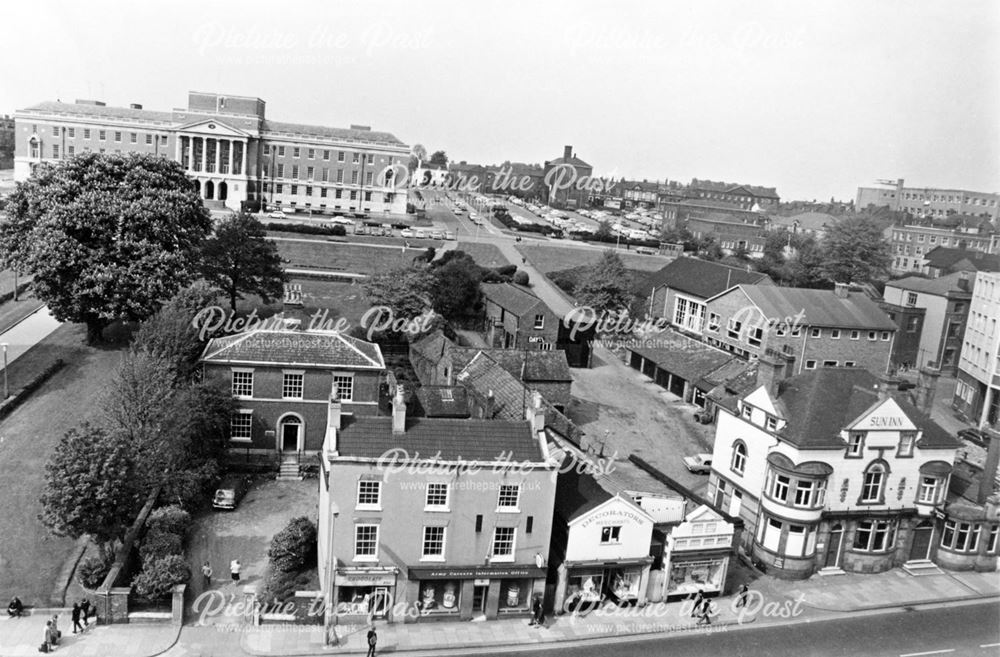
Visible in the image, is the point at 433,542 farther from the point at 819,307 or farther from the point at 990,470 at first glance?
the point at 819,307

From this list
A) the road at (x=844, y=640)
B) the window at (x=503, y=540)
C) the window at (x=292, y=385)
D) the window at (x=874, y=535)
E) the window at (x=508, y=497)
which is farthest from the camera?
the window at (x=292, y=385)

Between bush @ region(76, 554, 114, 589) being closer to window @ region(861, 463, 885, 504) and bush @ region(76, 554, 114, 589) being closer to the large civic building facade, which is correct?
window @ region(861, 463, 885, 504)

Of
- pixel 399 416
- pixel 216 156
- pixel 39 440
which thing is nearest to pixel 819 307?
pixel 399 416

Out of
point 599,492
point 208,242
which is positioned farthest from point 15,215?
point 599,492

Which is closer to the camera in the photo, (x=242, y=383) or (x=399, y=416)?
(x=399, y=416)

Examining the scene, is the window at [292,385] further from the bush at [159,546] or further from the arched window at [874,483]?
the arched window at [874,483]

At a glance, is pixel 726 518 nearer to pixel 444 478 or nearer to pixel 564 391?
pixel 444 478

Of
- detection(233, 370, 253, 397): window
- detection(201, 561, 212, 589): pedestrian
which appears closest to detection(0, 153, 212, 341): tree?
detection(233, 370, 253, 397): window

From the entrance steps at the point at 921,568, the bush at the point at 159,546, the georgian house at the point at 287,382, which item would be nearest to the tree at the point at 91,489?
the bush at the point at 159,546
